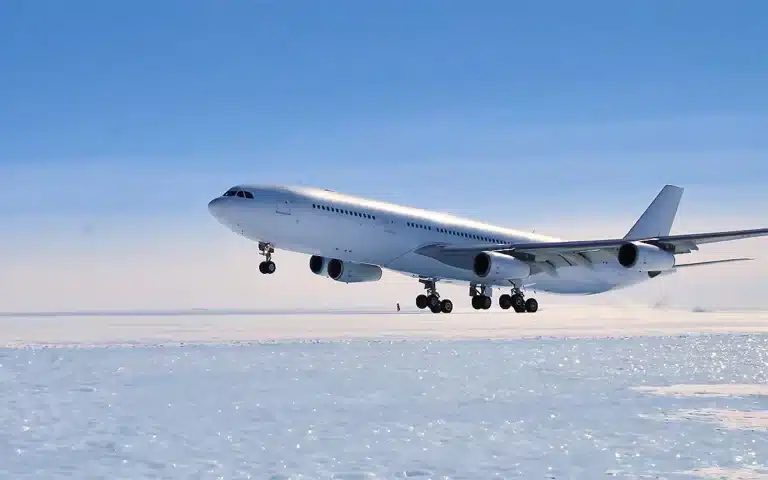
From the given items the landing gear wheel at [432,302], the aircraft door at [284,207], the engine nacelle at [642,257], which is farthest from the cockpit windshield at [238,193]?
the engine nacelle at [642,257]

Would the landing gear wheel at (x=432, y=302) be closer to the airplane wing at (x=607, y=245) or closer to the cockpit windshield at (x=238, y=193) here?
the airplane wing at (x=607, y=245)

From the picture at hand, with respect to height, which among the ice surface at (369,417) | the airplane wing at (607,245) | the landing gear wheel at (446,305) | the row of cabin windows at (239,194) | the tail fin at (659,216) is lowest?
the ice surface at (369,417)

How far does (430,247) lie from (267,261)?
13130mm

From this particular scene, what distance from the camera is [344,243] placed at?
55219mm

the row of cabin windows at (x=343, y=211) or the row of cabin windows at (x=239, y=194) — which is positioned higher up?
the row of cabin windows at (x=239, y=194)

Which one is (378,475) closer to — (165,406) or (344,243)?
(165,406)

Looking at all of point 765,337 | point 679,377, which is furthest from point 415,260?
point 679,377

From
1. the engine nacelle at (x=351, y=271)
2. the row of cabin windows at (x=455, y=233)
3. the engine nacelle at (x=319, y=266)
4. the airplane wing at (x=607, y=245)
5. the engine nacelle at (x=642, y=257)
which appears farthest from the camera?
the engine nacelle at (x=319, y=266)

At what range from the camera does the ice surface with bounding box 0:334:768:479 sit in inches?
663

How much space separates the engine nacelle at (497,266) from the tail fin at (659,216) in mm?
22401

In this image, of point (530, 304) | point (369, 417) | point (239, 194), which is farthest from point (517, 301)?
point (369, 417)

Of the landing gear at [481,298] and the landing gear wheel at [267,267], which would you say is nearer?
the landing gear wheel at [267,267]

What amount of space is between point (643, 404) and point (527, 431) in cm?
548

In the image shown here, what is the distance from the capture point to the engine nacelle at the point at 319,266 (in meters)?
62.4
